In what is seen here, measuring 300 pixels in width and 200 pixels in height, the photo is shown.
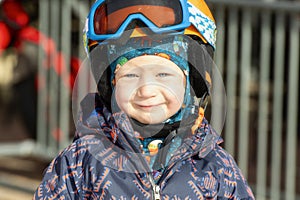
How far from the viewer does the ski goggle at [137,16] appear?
270 centimetres

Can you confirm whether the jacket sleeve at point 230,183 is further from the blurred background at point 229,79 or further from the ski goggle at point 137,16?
the blurred background at point 229,79

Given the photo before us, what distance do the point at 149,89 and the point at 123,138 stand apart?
0.19 meters

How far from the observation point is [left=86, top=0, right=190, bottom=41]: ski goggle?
8.85 feet

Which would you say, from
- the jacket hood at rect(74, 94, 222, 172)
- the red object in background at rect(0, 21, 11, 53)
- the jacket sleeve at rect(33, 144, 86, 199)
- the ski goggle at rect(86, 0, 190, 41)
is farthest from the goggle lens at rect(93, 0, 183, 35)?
the red object in background at rect(0, 21, 11, 53)

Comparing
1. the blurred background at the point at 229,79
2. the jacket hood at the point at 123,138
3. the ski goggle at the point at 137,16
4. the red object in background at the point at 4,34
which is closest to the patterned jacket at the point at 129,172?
the jacket hood at the point at 123,138

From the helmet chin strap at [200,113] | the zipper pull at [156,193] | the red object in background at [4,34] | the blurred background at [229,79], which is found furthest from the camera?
the red object in background at [4,34]

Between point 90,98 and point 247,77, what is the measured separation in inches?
111

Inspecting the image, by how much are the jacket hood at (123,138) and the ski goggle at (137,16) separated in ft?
0.92

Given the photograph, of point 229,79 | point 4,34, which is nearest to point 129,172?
point 229,79

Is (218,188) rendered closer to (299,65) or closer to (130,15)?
(130,15)

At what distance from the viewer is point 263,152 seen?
5.38 m

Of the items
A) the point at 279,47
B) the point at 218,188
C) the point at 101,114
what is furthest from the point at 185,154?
the point at 279,47

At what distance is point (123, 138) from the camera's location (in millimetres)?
2695

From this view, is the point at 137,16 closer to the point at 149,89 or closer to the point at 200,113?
the point at 149,89
